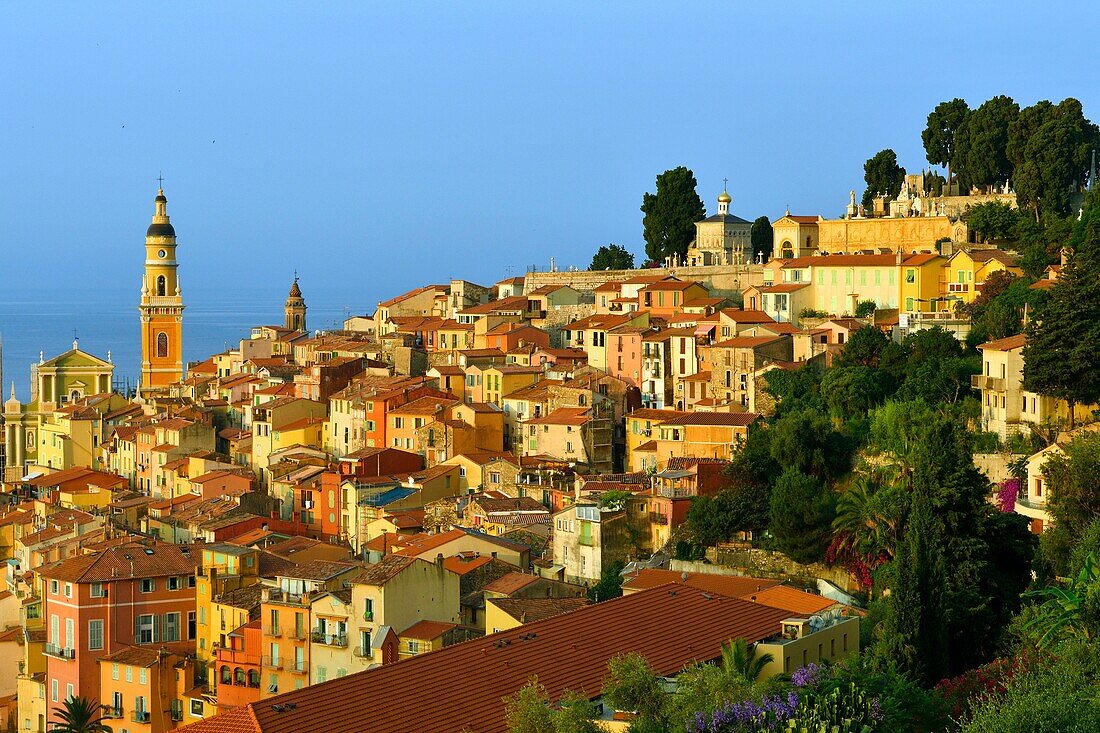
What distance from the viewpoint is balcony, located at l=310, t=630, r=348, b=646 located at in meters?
26.5

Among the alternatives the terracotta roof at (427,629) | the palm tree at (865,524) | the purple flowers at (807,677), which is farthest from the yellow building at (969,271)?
the purple flowers at (807,677)

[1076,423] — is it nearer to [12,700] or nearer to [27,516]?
[12,700]

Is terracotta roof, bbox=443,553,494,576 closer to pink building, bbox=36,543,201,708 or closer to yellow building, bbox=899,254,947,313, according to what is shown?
pink building, bbox=36,543,201,708

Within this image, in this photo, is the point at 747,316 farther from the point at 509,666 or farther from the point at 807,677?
the point at 807,677

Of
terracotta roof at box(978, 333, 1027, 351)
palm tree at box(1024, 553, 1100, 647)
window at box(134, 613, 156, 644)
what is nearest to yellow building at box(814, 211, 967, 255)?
terracotta roof at box(978, 333, 1027, 351)

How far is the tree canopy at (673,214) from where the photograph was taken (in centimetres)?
5747

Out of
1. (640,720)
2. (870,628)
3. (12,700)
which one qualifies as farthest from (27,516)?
(640,720)

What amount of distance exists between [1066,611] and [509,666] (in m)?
6.56

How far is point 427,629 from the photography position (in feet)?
86.3

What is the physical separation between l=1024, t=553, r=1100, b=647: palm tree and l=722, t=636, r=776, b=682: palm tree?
320cm

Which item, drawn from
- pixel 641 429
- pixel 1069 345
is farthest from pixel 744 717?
pixel 641 429

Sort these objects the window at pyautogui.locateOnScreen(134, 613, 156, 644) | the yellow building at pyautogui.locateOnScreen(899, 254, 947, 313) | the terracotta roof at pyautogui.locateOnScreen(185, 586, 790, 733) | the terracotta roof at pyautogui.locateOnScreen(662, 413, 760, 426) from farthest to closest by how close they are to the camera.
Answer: the yellow building at pyautogui.locateOnScreen(899, 254, 947, 313) → the terracotta roof at pyautogui.locateOnScreen(662, 413, 760, 426) → the window at pyautogui.locateOnScreen(134, 613, 156, 644) → the terracotta roof at pyautogui.locateOnScreen(185, 586, 790, 733)

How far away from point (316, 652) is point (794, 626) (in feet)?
24.3

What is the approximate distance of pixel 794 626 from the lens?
2334 cm
